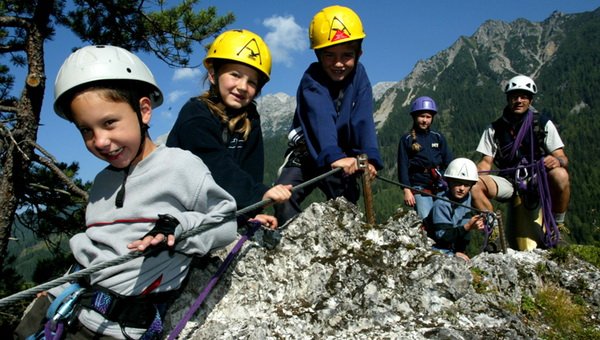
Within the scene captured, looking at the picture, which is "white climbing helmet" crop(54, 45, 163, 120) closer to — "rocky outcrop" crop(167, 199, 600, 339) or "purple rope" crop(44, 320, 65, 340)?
"purple rope" crop(44, 320, 65, 340)

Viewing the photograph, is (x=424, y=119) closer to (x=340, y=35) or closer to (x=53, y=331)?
(x=340, y=35)

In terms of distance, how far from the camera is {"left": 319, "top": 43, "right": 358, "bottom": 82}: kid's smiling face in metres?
4.77

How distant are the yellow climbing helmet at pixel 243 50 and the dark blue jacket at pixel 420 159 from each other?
5046mm

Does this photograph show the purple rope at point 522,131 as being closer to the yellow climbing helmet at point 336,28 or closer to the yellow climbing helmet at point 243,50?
the yellow climbing helmet at point 336,28

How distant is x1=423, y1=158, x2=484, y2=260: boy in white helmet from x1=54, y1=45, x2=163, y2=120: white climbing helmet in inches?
233

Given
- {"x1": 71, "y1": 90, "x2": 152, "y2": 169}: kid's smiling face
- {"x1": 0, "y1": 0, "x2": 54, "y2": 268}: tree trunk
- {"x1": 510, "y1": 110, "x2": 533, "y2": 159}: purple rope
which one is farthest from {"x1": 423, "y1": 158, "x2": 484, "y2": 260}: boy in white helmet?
{"x1": 0, "y1": 0, "x2": 54, "y2": 268}: tree trunk

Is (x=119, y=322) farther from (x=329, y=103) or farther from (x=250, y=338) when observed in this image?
(x=329, y=103)

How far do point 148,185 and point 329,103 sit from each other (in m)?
2.70

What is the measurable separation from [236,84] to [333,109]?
1354 mm

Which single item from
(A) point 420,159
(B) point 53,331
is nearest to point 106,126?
(B) point 53,331

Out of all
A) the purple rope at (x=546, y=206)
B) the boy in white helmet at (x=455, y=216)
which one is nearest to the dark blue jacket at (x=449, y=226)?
the boy in white helmet at (x=455, y=216)

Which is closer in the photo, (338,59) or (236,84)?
(236,84)

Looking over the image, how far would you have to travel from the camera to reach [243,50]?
4012 mm

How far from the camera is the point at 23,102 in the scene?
6.61 metres
